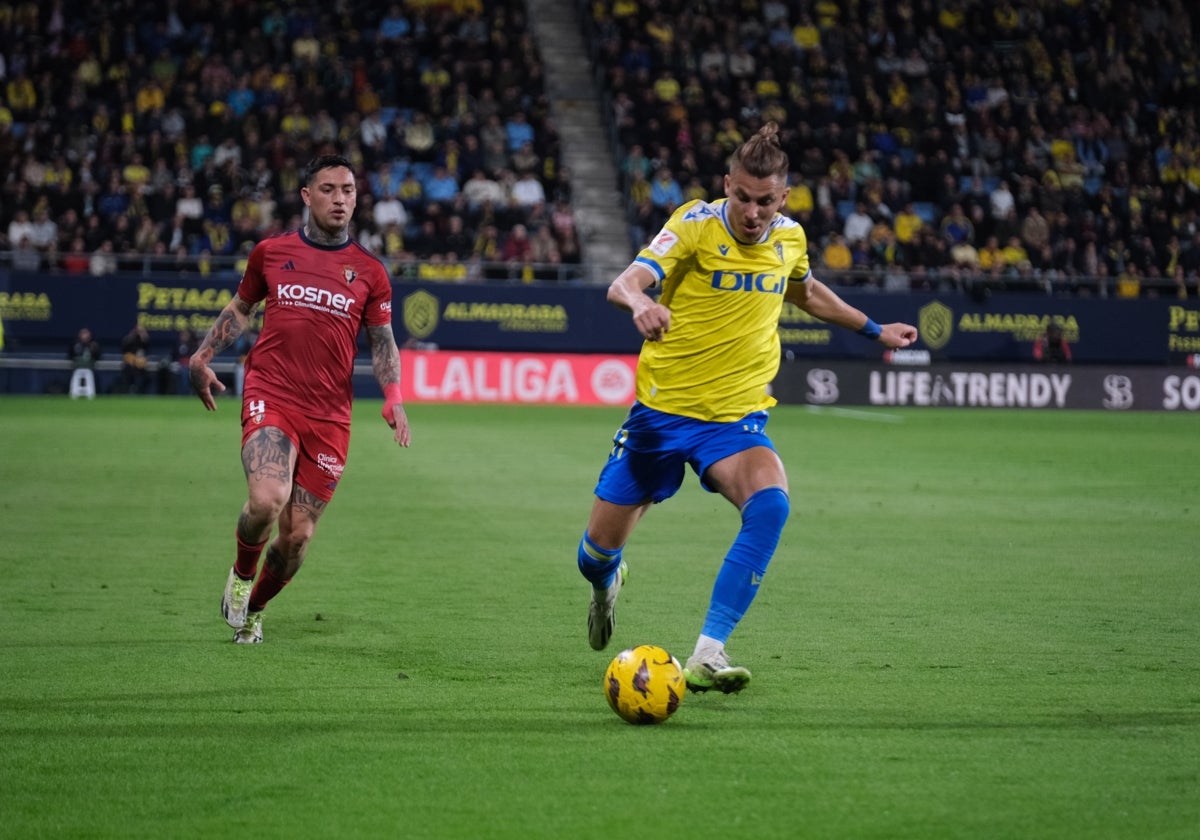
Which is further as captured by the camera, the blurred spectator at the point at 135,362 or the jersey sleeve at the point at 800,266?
the blurred spectator at the point at 135,362

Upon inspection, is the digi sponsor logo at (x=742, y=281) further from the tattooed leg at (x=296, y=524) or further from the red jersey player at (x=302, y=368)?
the tattooed leg at (x=296, y=524)

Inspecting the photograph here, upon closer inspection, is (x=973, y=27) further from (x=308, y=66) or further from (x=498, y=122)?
(x=308, y=66)

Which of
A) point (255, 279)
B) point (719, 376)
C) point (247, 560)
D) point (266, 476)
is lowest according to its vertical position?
point (247, 560)

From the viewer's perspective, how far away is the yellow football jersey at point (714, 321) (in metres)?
6.78

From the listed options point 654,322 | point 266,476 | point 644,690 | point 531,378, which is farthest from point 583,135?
point 644,690

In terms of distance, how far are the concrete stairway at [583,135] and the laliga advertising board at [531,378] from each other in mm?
2443

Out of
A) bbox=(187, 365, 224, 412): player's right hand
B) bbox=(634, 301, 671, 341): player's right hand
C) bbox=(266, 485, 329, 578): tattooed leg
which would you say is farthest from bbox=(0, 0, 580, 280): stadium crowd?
bbox=(634, 301, 671, 341): player's right hand

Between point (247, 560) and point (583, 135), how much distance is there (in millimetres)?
32191

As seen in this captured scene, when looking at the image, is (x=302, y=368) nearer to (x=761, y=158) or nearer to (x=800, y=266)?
(x=800, y=266)

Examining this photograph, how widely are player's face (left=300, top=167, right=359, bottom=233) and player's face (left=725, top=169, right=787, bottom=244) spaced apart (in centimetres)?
201

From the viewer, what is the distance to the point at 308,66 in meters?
35.3

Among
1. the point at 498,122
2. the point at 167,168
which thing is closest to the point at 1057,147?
the point at 498,122

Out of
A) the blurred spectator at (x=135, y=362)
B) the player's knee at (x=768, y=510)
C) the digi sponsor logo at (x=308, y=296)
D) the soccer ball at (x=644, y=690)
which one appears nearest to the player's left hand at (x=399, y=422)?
the digi sponsor logo at (x=308, y=296)

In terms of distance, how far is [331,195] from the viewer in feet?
25.0
